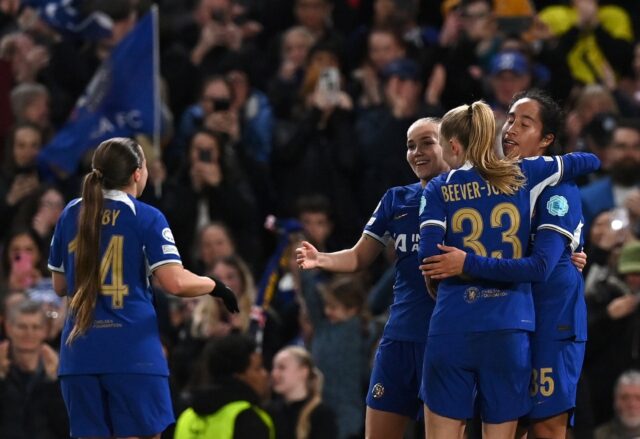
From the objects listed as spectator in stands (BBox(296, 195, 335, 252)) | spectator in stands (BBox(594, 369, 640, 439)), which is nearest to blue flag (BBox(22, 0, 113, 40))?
spectator in stands (BBox(296, 195, 335, 252))

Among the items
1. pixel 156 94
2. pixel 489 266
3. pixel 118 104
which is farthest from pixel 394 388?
pixel 118 104

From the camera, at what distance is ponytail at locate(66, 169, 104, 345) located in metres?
7.52

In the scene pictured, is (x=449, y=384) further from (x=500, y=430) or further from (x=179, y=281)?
(x=179, y=281)

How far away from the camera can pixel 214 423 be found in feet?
30.3

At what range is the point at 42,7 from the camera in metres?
14.8

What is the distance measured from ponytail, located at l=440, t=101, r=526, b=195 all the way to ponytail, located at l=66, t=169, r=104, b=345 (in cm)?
167

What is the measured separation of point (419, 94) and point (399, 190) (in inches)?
219

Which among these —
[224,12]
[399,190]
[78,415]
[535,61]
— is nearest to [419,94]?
[535,61]

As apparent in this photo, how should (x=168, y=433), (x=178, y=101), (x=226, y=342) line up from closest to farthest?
(x=226, y=342)
(x=168, y=433)
(x=178, y=101)

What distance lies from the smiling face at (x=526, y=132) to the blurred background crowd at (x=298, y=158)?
2570mm

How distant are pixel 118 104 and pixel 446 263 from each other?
268 inches

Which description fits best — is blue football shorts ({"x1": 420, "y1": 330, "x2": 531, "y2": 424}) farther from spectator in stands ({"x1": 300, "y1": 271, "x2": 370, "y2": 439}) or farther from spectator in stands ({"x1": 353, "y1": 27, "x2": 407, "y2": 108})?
spectator in stands ({"x1": 353, "y1": 27, "x2": 407, "y2": 108})

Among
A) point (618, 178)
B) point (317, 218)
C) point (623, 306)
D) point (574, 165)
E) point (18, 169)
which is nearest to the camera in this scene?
point (574, 165)

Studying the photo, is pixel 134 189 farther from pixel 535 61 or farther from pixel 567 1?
pixel 567 1
